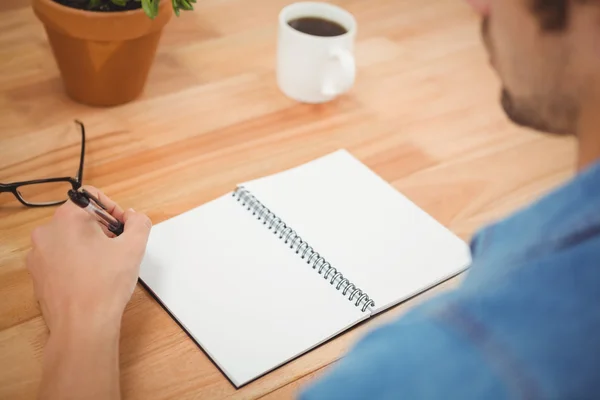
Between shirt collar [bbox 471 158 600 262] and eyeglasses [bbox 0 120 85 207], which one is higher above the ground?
shirt collar [bbox 471 158 600 262]

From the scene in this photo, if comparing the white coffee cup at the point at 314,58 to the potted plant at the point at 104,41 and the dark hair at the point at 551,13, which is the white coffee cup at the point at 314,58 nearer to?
Answer: the potted plant at the point at 104,41

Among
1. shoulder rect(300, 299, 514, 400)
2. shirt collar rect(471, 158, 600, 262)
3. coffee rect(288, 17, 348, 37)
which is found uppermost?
shirt collar rect(471, 158, 600, 262)

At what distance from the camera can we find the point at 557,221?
1.31 ft

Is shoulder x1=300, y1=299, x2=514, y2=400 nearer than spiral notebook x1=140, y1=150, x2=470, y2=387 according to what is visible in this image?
Yes

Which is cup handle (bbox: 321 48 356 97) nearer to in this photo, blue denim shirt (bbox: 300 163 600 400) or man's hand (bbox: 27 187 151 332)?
man's hand (bbox: 27 187 151 332)

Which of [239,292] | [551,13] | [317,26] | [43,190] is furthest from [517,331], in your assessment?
[317,26]

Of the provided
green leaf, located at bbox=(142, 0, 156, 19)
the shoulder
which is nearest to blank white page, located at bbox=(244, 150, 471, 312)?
green leaf, located at bbox=(142, 0, 156, 19)

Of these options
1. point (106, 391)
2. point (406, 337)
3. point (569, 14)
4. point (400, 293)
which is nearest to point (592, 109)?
→ point (569, 14)

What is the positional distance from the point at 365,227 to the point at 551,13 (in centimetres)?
41

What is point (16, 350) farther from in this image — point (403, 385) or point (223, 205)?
point (403, 385)

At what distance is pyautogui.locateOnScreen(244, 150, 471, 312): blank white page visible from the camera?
805 millimetres

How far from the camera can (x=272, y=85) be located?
1098 mm

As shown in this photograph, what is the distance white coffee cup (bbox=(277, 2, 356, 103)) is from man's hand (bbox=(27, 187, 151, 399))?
0.36 m

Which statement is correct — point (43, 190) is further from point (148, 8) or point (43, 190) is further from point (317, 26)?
point (317, 26)
